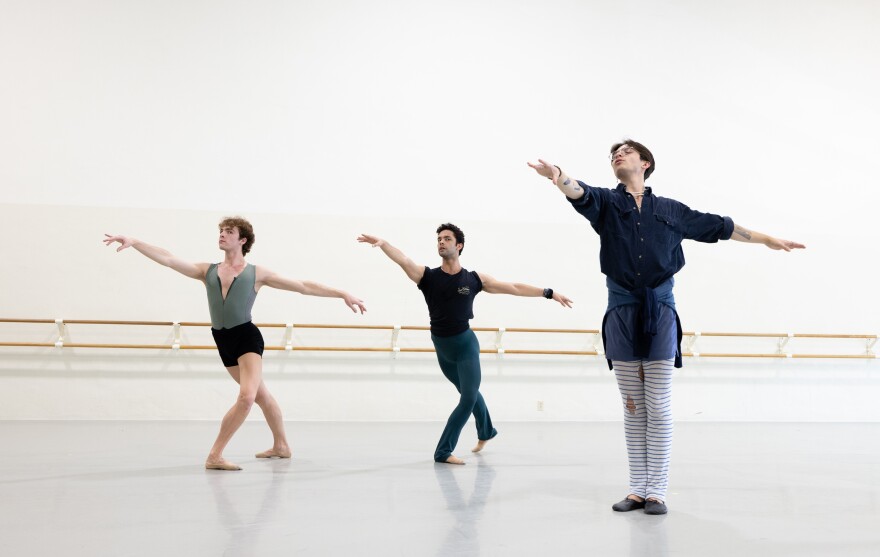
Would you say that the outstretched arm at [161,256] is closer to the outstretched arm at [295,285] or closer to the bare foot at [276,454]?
the outstretched arm at [295,285]

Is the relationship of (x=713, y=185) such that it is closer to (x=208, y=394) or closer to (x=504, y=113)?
(x=504, y=113)

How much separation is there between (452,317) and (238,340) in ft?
3.96

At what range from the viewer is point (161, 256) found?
12.7ft

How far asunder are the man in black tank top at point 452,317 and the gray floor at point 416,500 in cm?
31

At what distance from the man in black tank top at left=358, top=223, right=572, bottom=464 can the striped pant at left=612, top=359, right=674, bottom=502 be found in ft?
4.50

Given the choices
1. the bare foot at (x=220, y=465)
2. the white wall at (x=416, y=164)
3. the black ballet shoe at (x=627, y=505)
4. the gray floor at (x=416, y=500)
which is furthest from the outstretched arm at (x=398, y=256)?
the white wall at (x=416, y=164)

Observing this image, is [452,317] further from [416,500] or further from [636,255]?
[636,255]

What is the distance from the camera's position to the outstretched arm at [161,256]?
375 centimetres

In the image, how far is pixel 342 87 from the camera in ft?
24.8

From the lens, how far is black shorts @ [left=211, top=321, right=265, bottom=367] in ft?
13.1

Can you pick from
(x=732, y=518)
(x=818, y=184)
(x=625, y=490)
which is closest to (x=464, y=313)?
(x=625, y=490)

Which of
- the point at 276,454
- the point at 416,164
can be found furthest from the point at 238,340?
the point at 416,164

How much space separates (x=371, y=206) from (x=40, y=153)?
3156 mm

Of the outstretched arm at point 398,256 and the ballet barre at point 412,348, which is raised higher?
the outstretched arm at point 398,256
